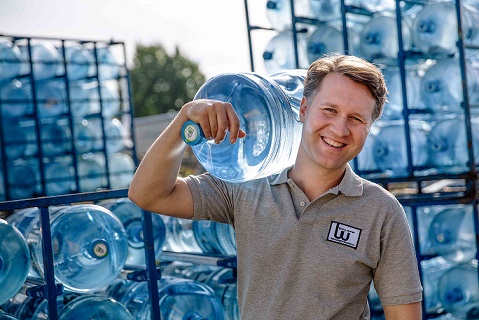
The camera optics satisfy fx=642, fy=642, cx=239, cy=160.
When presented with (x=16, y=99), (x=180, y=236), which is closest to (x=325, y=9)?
(x=180, y=236)

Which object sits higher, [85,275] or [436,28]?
[436,28]

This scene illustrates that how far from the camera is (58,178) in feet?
28.6

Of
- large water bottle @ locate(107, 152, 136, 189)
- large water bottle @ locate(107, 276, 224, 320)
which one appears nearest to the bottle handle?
large water bottle @ locate(107, 276, 224, 320)

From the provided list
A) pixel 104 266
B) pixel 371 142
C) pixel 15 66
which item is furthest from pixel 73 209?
pixel 15 66

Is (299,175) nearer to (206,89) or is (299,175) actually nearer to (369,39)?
(206,89)

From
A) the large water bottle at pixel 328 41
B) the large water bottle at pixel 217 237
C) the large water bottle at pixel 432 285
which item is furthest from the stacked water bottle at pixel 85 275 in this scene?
the large water bottle at pixel 328 41

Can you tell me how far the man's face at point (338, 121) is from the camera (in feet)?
6.43

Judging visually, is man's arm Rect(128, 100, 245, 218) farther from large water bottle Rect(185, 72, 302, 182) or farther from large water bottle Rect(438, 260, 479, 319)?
large water bottle Rect(438, 260, 479, 319)

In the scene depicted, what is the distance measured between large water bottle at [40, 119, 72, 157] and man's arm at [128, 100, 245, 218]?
698 cm

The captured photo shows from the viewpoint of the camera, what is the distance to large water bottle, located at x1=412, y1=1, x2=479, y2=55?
5.11 m

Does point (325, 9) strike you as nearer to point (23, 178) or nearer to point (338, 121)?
point (338, 121)

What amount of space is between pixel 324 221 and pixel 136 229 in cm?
219

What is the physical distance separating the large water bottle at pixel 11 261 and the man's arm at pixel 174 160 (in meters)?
1.26

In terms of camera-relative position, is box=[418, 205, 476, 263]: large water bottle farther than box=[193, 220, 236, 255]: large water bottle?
Yes
